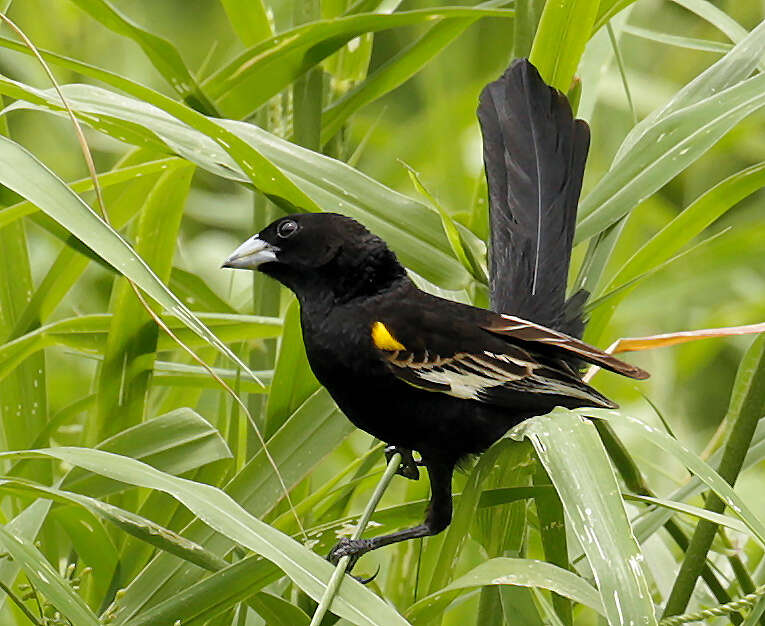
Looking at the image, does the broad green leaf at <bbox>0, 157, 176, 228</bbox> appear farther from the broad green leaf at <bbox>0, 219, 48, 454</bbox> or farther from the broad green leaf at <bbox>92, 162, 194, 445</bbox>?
the broad green leaf at <bbox>0, 219, 48, 454</bbox>

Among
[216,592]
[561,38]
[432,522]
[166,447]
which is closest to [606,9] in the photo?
[561,38]

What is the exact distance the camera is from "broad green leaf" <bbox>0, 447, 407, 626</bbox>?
1234mm

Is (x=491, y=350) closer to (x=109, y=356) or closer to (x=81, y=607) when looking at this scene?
(x=109, y=356)

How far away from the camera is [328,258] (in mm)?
1731

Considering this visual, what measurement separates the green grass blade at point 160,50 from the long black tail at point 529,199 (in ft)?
1.52

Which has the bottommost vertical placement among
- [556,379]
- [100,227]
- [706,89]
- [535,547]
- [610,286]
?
[535,547]

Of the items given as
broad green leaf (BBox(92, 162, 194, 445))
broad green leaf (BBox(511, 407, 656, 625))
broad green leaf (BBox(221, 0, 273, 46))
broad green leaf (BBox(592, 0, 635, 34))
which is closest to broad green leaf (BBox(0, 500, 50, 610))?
broad green leaf (BBox(92, 162, 194, 445))

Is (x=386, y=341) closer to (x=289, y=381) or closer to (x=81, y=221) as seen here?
(x=289, y=381)

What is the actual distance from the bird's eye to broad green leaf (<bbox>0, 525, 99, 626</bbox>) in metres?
0.64

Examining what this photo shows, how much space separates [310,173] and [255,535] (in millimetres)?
598

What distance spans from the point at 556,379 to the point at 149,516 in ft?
2.09

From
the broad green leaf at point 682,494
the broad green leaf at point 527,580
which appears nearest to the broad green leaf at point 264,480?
the broad green leaf at point 527,580

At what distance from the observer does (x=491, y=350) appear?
1661mm

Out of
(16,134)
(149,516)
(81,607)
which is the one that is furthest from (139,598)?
(16,134)
